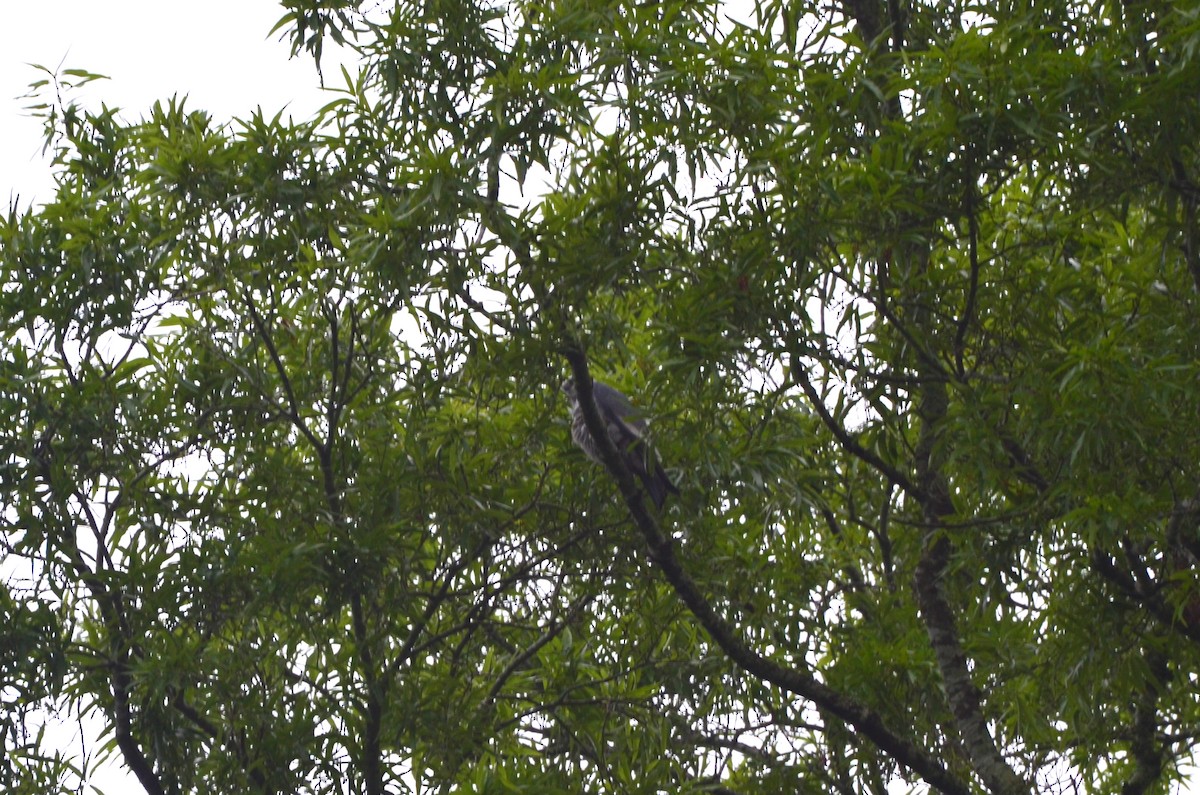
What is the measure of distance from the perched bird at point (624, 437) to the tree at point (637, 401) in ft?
0.31

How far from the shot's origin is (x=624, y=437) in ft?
18.1

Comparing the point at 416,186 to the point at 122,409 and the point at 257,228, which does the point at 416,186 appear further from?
the point at 122,409

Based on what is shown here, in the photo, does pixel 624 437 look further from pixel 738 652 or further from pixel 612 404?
pixel 738 652

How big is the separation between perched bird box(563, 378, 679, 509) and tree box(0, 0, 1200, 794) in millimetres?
95

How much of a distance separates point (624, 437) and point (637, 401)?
18 centimetres

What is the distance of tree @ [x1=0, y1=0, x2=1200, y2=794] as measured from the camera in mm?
4000

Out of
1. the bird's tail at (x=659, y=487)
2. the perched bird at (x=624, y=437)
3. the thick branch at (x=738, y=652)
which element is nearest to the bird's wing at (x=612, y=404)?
the perched bird at (x=624, y=437)

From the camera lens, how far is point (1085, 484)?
3.81 metres

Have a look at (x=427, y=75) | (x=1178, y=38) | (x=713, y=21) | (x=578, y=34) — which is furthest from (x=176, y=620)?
(x=1178, y=38)

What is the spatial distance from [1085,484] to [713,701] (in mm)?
2044

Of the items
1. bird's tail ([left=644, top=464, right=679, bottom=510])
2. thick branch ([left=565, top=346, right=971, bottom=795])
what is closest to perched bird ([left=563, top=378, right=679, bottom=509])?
bird's tail ([left=644, top=464, right=679, bottom=510])

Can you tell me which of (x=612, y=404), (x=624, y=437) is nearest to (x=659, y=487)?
(x=624, y=437)

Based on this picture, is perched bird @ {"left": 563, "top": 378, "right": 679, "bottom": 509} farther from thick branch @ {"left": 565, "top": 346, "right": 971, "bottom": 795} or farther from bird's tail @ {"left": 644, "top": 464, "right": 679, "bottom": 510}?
thick branch @ {"left": 565, "top": 346, "right": 971, "bottom": 795}

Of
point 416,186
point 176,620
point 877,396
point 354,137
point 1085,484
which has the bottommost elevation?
point 1085,484
